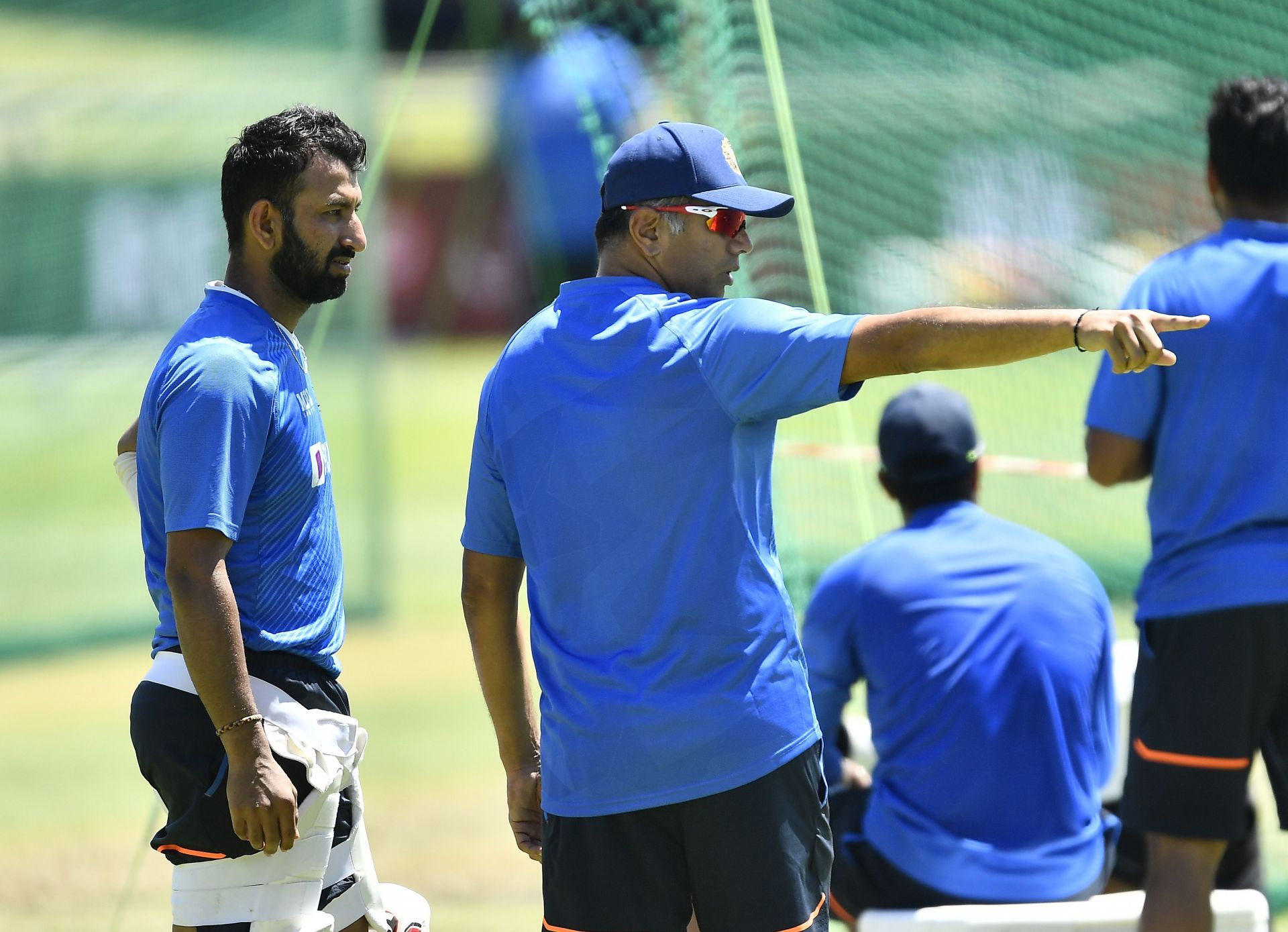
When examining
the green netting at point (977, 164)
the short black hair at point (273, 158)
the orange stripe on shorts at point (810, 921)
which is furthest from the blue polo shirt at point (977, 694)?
the green netting at point (977, 164)

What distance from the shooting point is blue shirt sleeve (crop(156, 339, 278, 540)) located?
2.70 meters

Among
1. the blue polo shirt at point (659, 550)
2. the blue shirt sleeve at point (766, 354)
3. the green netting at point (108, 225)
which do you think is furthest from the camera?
the green netting at point (108, 225)

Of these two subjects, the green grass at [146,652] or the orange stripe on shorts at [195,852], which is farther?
the green grass at [146,652]

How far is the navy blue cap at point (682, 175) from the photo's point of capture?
8.82ft

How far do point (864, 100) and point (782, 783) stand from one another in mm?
8283

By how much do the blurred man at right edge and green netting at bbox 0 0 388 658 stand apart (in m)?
6.17

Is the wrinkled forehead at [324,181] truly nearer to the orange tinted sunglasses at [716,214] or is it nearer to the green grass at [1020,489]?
the orange tinted sunglasses at [716,214]

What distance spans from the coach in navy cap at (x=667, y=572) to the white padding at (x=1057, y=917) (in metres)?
0.52

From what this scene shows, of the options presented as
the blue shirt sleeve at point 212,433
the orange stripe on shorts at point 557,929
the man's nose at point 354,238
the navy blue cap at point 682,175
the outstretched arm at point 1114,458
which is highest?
the navy blue cap at point 682,175

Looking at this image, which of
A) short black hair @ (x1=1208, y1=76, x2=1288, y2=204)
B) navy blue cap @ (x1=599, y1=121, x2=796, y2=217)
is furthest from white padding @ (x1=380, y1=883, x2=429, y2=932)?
short black hair @ (x1=1208, y1=76, x2=1288, y2=204)

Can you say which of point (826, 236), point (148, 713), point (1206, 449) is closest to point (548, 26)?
point (826, 236)

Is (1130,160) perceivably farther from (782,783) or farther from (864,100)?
(782,783)

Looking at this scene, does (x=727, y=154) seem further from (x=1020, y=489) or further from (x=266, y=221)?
(x=1020, y=489)

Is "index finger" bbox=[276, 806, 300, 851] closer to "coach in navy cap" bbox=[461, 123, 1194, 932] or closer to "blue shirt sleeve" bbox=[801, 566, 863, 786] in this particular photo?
"coach in navy cap" bbox=[461, 123, 1194, 932]
